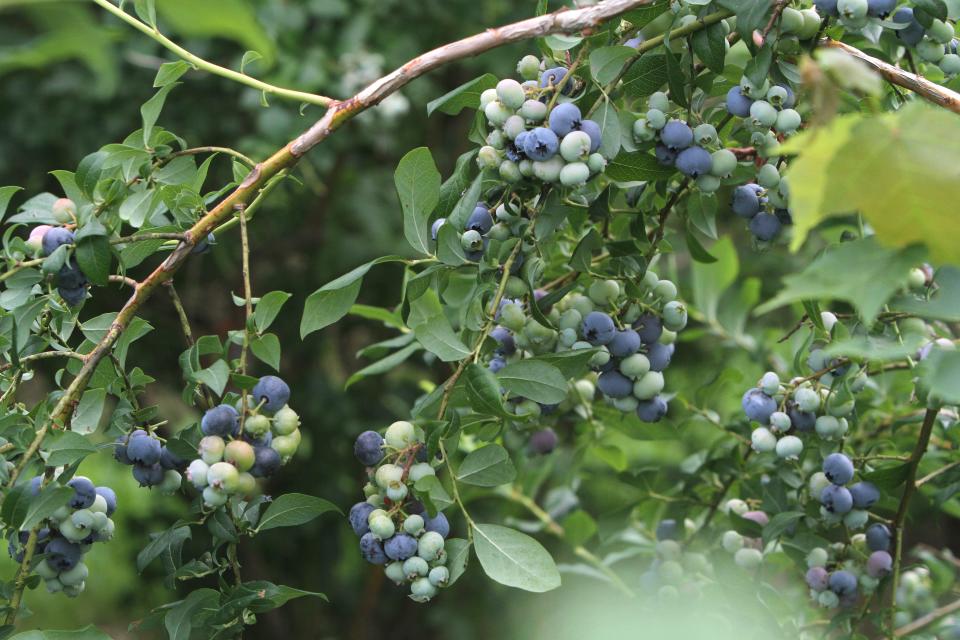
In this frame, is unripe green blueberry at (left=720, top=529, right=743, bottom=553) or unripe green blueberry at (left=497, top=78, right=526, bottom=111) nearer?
unripe green blueberry at (left=497, top=78, right=526, bottom=111)

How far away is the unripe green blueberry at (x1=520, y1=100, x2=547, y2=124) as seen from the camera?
70 cm

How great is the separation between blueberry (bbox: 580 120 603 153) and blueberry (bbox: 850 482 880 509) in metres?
0.38

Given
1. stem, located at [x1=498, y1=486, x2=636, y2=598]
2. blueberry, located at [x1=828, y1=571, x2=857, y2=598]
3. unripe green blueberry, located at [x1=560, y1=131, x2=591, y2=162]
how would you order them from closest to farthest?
unripe green blueberry, located at [x1=560, y1=131, x2=591, y2=162]
blueberry, located at [x1=828, y1=571, x2=857, y2=598]
stem, located at [x1=498, y1=486, x2=636, y2=598]

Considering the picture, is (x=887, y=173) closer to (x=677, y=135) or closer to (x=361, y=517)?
(x=677, y=135)

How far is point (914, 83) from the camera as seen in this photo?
0.72m

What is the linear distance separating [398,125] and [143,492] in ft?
5.91

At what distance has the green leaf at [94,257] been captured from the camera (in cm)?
68

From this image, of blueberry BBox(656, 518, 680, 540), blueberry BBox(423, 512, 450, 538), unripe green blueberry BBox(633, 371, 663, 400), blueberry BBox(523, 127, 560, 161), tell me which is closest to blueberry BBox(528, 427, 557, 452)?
blueberry BBox(656, 518, 680, 540)

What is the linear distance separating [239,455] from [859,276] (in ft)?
1.40

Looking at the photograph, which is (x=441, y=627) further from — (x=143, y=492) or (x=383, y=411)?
(x=143, y=492)

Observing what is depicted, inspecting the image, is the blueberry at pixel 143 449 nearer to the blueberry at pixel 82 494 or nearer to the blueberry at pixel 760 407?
the blueberry at pixel 82 494

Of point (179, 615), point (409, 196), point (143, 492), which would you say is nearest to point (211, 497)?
point (179, 615)

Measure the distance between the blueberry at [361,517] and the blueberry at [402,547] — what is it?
31 millimetres

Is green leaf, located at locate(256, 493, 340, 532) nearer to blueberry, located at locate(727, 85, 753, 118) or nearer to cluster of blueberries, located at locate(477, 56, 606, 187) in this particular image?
cluster of blueberries, located at locate(477, 56, 606, 187)
